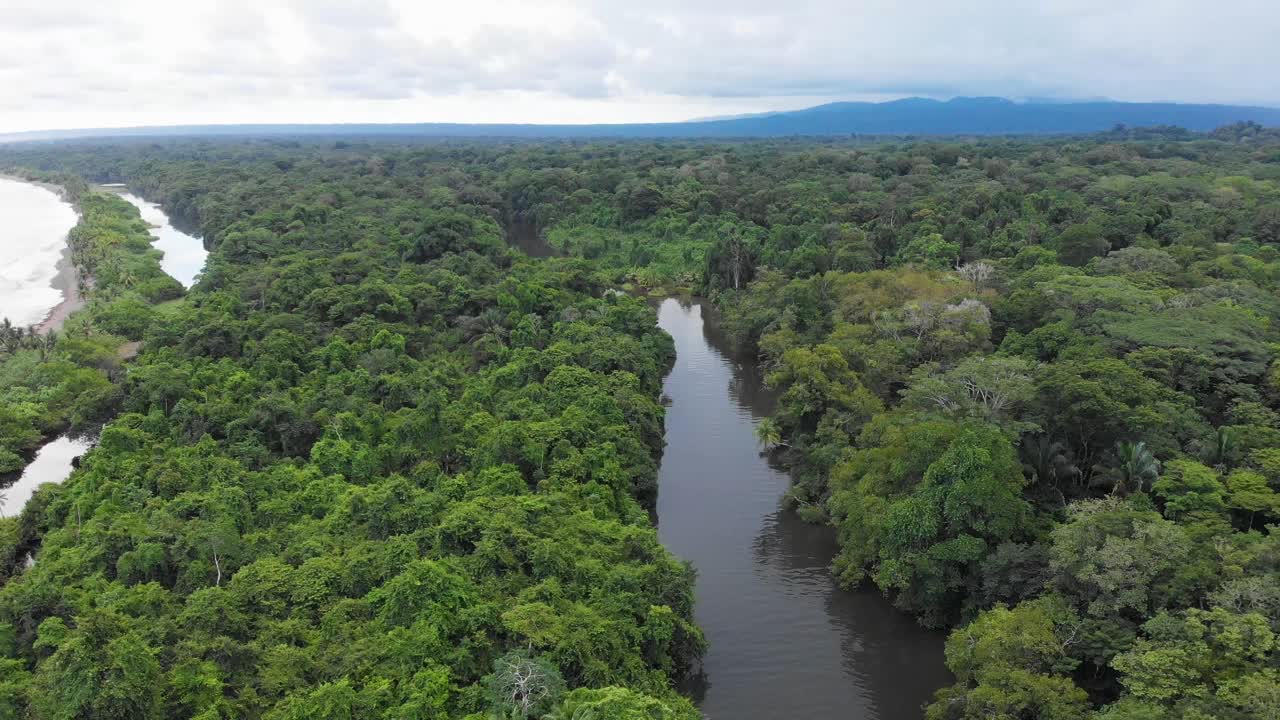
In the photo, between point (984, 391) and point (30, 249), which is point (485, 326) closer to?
point (984, 391)

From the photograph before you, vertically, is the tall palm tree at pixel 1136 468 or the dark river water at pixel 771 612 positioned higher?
the tall palm tree at pixel 1136 468

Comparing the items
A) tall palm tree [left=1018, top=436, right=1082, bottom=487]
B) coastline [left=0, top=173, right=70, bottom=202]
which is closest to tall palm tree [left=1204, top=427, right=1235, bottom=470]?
tall palm tree [left=1018, top=436, right=1082, bottom=487]

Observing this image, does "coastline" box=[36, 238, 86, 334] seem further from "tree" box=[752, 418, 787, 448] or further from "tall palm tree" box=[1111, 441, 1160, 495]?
"tall palm tree" box=[1111, 441, 1160, 495]

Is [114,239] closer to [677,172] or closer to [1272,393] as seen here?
[677,172]

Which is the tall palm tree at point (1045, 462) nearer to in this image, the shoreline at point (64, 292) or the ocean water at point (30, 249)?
the shoreline at point (64, 292)

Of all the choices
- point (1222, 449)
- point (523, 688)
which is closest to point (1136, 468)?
point (1222, 449)

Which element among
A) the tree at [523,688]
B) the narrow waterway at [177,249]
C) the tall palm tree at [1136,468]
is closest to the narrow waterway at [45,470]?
the tree at [523,688]
